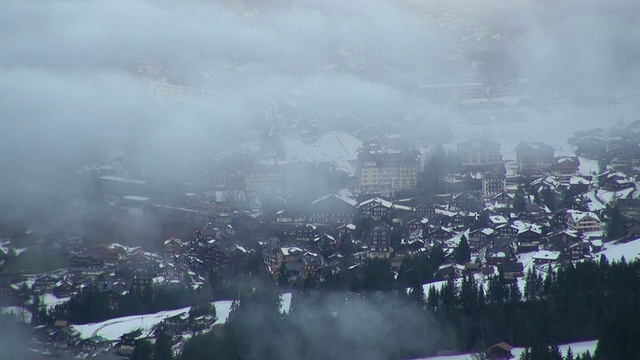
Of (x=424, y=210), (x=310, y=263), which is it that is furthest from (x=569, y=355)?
(x=424, y=210)

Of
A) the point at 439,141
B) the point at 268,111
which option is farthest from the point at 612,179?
the point at 268,111

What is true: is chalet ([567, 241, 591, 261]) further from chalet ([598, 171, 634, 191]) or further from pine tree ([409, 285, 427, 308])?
chalet ([598, 171, 634, 191])

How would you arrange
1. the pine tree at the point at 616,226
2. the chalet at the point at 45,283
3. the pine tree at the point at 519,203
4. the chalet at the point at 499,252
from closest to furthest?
the chalet at the point at 45,283, the chalet at the point at 499,252, the pine tree at the point at 616,226, the pine tree at the point at 519,203

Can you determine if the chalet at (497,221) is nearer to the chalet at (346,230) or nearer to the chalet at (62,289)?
the chalet at (346,230)

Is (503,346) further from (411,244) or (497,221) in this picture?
(497,221)

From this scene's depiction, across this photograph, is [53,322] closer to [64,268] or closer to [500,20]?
[64,268]

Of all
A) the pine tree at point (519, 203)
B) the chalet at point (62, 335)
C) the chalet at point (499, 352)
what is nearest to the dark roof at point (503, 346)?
the chalet at point (499, 352)
